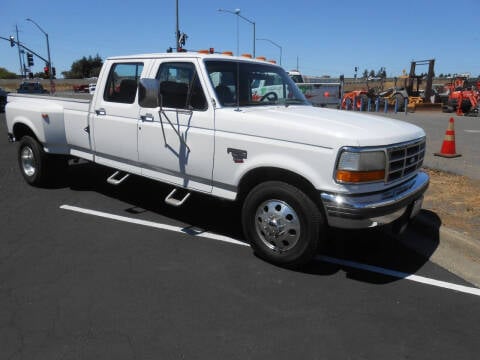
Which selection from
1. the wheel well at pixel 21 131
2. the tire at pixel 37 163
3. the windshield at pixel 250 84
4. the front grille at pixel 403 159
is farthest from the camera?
the wheel well at pixel 21 131

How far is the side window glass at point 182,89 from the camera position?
4559mm

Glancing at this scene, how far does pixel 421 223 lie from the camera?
201 inches

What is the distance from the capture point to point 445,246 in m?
4.59

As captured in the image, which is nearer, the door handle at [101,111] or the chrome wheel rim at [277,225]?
the chrome wheel rim at [277,225]

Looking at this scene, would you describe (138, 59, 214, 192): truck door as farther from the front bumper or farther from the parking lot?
the front bumper

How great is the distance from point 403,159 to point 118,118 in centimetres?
350

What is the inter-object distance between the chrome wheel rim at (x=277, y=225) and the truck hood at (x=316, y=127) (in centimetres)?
67

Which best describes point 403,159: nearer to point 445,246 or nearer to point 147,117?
point 445,246

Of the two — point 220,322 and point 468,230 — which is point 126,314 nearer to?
point 220,322

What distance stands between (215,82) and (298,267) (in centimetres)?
216

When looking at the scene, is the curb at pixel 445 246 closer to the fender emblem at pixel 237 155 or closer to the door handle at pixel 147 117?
the fender emblem at pixel 237 155

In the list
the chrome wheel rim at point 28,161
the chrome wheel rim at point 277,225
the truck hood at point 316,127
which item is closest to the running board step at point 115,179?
the chrome wheel rim at point 28,161

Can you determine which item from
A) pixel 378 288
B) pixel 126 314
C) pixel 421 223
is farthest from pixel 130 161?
pixel 421 223

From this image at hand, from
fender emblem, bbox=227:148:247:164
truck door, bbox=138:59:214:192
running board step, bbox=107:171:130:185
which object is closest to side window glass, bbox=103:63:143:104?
truck door, bbox=138:59:214:192
